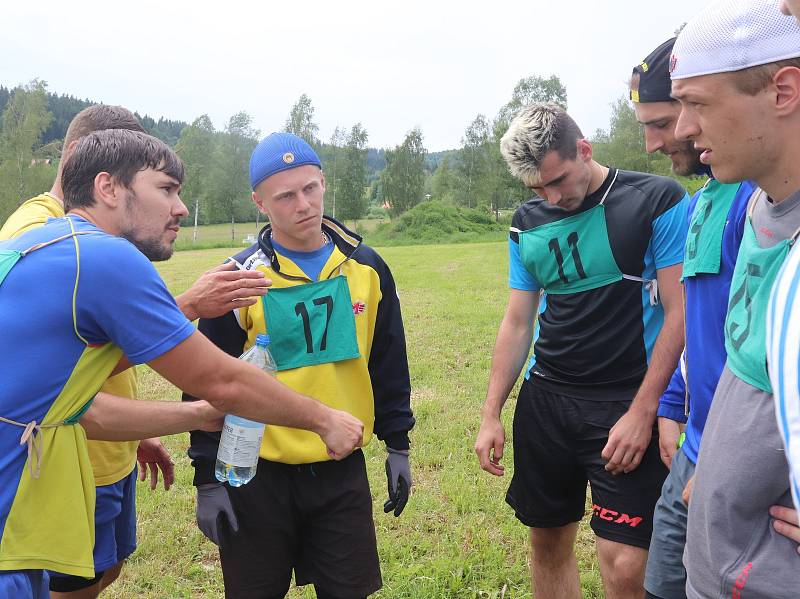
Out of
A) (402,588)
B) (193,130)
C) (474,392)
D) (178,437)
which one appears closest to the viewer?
(402,588)

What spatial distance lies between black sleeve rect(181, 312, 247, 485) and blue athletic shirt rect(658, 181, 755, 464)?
1.89 meters

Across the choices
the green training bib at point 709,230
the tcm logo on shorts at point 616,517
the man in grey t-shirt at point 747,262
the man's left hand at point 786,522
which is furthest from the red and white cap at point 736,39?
the tcm logo on shorts at point 616,517

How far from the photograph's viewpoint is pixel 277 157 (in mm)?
3076

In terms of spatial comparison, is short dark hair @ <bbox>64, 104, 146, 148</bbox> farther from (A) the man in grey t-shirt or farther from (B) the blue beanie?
(A) the man in grey t-shirt

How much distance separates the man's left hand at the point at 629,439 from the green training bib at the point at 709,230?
0.81 m

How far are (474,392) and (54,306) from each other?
6.19m

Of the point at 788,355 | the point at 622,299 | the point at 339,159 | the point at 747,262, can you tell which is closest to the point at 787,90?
the point at 747,262

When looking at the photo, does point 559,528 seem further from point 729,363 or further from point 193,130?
point 193,130

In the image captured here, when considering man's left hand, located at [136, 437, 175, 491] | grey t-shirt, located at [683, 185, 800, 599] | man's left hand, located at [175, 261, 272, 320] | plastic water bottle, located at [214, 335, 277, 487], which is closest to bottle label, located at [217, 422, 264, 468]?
plastic water bottle, located at [214, 335, 277, 487]

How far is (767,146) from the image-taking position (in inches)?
59.1

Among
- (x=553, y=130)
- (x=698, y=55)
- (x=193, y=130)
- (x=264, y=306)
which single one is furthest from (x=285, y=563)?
(x=193, y=130)

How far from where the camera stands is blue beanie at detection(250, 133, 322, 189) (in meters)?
3.07

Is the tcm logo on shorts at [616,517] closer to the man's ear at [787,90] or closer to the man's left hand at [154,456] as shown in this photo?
the man's ear at [787,90]

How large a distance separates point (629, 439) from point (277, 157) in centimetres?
206
